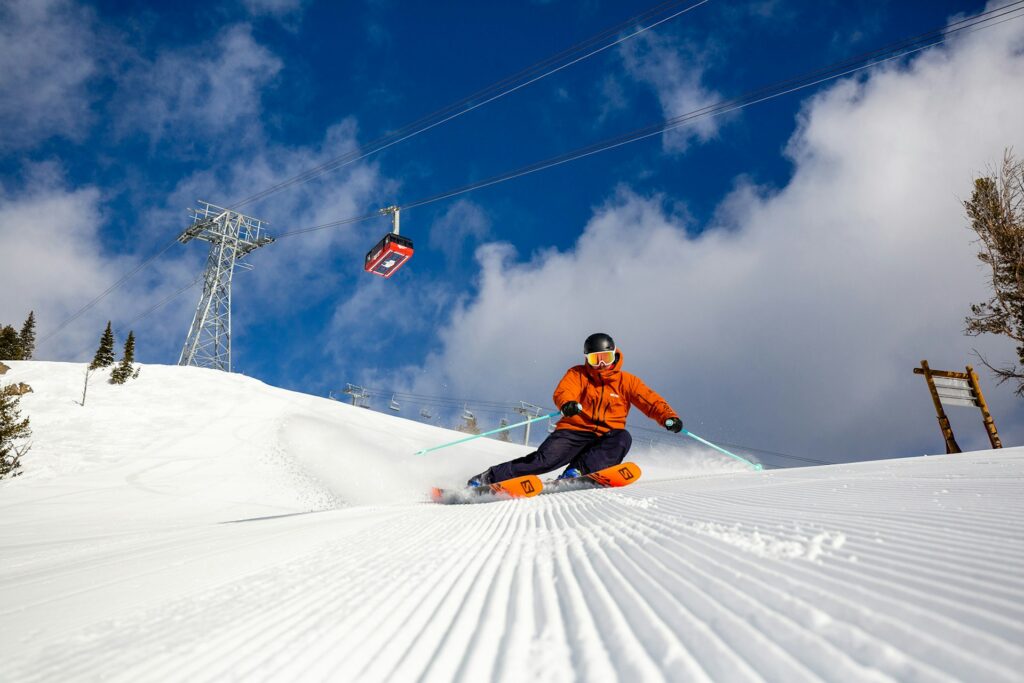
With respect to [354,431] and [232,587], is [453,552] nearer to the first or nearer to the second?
[232,587]

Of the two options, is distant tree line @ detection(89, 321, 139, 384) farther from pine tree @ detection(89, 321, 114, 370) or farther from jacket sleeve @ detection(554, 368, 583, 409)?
jacket sleeve @ detection(554, 368, 583, 409)

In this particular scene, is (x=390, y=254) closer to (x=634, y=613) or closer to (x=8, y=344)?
(x=634, y=613)

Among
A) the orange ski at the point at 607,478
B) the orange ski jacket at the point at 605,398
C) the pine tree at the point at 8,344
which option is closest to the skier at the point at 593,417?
the orange ski jacket at the point at 605,398

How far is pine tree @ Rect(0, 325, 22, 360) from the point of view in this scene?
92.8 ft

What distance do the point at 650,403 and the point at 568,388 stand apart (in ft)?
3.62

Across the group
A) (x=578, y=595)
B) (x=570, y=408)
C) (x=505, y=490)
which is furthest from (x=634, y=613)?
(x=570, y=408)

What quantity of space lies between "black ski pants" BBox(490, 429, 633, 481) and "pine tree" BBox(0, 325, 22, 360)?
38.0 metres

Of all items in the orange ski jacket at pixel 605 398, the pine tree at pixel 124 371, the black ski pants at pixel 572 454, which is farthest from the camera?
the pine tree at pixel 124 371

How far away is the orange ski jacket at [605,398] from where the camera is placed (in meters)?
5.79

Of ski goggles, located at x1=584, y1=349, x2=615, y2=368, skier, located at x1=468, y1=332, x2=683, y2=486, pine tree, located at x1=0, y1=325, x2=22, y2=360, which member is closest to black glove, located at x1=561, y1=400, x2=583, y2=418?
skier, located at x1=468, y1=332, x2=683, y2=486

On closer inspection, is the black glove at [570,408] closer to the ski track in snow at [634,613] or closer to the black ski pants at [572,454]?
the black ski pants at [572,454]

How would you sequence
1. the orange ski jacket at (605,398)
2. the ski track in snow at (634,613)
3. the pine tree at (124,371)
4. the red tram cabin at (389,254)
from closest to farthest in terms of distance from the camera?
the ski track in snow at (634,613)
the orange ski jacket at (605,398)
the red tram cabin at (389,254)
the pine tree at (124,371)

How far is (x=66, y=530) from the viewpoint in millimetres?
5281

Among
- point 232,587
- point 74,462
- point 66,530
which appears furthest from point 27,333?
point 232,587
